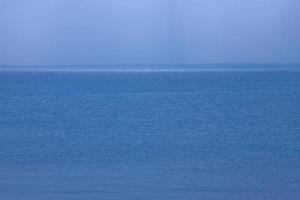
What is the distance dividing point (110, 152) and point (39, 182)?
111 inches

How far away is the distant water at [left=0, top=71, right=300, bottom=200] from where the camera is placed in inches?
348

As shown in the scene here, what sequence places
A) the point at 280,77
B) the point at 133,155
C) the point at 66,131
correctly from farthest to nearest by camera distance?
the point at 280,77, the point at 66,131, the point at 133,155

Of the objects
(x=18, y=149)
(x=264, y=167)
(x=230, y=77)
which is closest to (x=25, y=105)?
(x=18, y=149)

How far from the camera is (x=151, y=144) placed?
1279 cm

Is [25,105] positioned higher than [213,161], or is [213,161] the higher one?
[213,161]

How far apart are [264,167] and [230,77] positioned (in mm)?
20813

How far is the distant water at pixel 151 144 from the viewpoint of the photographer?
8.84 meters

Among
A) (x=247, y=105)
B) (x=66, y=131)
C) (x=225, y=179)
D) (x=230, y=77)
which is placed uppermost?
(x=225, y=179)

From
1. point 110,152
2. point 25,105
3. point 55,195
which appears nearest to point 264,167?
point 110,152

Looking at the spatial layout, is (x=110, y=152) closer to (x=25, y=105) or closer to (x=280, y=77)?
(x=25, y=105)

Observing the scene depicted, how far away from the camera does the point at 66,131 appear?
14578mm

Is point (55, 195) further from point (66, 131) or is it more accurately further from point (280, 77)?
point (280, 77)

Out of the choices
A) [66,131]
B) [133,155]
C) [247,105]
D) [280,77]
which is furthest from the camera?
[280,77]

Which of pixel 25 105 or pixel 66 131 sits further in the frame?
pixel 25 105
